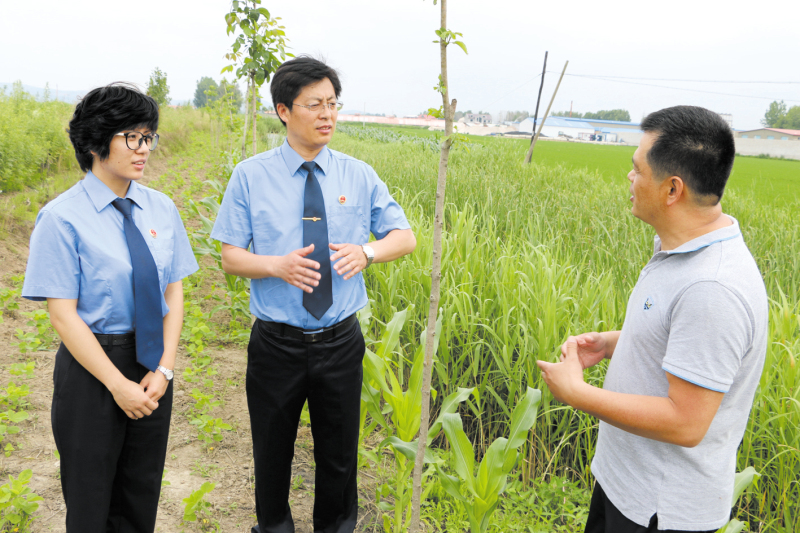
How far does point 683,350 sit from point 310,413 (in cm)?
147

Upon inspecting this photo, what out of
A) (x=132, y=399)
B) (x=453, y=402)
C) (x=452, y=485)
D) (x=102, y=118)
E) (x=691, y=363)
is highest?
(x=102, y=118)

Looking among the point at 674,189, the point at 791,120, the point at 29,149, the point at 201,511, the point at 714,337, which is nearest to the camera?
the point at 714,337

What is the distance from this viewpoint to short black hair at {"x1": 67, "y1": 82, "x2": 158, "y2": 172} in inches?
63.2

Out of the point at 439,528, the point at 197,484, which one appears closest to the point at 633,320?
the point at 439,528

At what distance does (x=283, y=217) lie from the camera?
1.91 metres

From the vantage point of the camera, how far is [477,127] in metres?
60.0

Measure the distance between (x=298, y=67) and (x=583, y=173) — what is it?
9569 millimetres

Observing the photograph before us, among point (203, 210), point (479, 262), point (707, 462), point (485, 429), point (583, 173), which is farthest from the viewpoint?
point (583, 173)

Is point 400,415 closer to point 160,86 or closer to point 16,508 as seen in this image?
point 16,508

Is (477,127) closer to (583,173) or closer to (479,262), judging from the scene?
(583,173)

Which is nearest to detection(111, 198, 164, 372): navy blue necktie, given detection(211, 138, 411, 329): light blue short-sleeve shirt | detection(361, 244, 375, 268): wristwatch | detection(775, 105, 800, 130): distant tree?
detection(211, 138, 411, 329): light blue short-sleeve shirt

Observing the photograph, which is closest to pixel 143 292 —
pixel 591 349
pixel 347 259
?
pixel 347 259

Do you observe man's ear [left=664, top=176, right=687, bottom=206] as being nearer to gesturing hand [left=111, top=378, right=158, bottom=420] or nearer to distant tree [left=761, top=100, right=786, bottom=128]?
gesturing hand [left=111, top=378, right=158, bottom=420]

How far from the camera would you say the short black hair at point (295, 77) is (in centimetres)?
189
